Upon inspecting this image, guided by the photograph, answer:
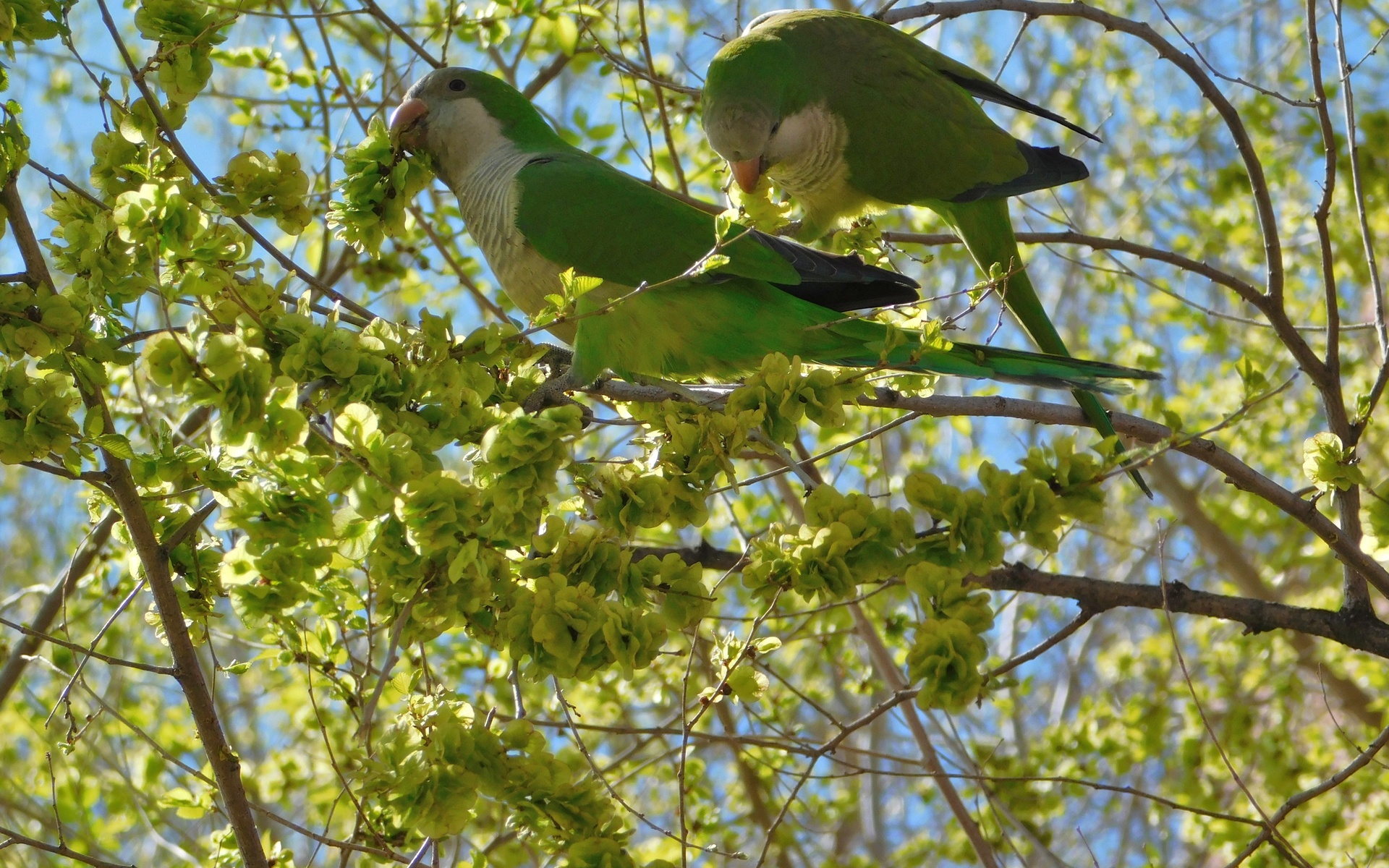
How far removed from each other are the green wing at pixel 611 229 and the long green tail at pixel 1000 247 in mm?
927

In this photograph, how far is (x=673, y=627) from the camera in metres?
1.61

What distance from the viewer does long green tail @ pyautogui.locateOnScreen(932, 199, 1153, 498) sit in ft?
10.6

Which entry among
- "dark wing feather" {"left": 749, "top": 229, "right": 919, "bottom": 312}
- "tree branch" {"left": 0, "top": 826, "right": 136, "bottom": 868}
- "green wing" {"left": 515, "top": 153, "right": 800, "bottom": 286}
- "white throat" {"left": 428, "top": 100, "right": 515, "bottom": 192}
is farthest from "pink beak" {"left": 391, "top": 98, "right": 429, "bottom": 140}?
"tree branch" {"left": 0, "top": 826, "right": 136, "bottom": 868}

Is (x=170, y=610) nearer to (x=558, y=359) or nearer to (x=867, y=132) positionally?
(x=558, y=359)

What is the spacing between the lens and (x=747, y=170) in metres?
3.34

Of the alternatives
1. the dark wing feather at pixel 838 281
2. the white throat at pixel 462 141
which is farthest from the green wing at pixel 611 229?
the white throat at pixel 462 141

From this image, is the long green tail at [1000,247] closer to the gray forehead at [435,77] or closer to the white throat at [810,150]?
the white throat at [810,150]

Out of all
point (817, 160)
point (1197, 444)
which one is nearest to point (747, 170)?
point (817, 160)

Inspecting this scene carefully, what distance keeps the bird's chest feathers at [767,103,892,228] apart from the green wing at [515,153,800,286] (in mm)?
603

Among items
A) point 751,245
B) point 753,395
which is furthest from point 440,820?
point 751,245

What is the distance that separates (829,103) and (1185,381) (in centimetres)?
392

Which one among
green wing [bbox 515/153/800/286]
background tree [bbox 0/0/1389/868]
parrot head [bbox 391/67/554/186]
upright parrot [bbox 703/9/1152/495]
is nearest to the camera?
background tree [bbox 0/0/1389/868]

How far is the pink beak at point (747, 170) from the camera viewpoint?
10.8 ft

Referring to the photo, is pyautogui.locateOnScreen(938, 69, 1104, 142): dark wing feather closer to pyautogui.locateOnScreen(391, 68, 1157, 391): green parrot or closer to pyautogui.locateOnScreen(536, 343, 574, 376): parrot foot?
pyautogui.locateOnScreen(391, 68, 1157, 391): green parrot
